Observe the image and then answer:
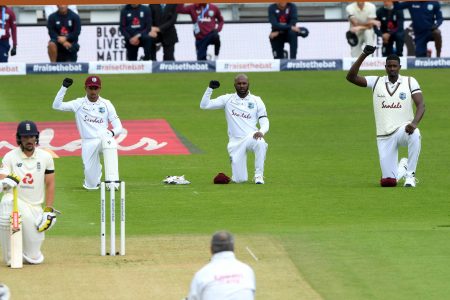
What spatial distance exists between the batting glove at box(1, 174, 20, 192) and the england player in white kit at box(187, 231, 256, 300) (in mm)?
5084

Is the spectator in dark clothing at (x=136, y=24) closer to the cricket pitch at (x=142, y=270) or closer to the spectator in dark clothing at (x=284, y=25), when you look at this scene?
the spectator in dark clothing at (x=284, y=25)

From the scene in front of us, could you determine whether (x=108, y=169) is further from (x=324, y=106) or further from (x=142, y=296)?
(x=324, y=106)

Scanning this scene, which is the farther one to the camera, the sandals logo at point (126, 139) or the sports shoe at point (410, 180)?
the sandals logo at point (126, 139)

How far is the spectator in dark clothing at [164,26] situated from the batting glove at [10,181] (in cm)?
1981

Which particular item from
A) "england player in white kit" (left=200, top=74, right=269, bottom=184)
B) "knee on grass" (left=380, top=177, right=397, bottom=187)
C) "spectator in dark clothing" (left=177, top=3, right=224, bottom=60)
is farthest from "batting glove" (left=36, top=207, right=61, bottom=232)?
"spectator in dark clothing" (left=177, top=3, right=224, bottom=60)

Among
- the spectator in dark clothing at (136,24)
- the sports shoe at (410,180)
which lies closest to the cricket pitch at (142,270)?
the sports shoe at (410,180)

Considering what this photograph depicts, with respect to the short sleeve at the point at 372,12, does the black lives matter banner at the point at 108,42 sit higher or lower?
lower

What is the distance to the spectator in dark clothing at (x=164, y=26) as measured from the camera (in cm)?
3630

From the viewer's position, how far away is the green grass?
56.4ft

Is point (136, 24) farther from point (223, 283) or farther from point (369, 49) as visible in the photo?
point (223, 283)

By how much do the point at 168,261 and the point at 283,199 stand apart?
5.64 meters

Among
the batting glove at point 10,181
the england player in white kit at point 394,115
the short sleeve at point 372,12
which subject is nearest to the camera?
the batting glove at point 10,181

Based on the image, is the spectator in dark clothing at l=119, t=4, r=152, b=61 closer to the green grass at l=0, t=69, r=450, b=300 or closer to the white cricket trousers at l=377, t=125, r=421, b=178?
the green grass at l=0, t=69, r=450, b=300

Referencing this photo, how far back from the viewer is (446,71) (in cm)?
3769
